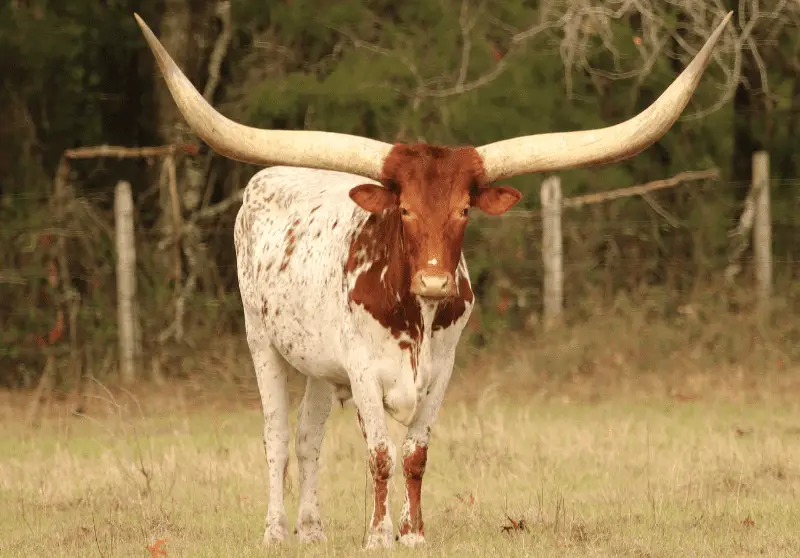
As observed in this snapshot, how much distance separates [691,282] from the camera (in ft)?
46.2

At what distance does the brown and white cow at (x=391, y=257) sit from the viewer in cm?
644

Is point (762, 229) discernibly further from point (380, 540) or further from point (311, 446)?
point (380, 540)

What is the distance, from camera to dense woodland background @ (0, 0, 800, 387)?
13.5 m

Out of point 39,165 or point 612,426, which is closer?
point 612,426

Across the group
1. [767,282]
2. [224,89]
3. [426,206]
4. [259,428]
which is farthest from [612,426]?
[224,89]

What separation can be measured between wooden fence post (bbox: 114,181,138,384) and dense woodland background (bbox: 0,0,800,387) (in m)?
0.19

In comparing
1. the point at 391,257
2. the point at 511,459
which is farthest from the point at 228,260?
the point at 391,257

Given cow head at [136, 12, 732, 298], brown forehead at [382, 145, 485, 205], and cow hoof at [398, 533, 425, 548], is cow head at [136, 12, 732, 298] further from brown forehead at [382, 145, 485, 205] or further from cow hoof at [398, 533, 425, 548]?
cow hoof at [398, 533, 425, 548]

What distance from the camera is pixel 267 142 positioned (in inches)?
269

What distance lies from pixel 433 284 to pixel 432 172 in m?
0.53

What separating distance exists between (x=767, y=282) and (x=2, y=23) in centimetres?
740

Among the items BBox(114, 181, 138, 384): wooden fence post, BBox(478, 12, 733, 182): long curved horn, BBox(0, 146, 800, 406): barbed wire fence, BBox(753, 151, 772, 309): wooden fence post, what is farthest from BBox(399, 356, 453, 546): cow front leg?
BBox(753, 151, 772, 309): wooden fence post

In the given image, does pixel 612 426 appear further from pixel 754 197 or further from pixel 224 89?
pixel 224 89

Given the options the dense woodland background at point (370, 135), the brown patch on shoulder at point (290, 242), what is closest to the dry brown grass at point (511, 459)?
the dense woodland background at point (370, 135)
